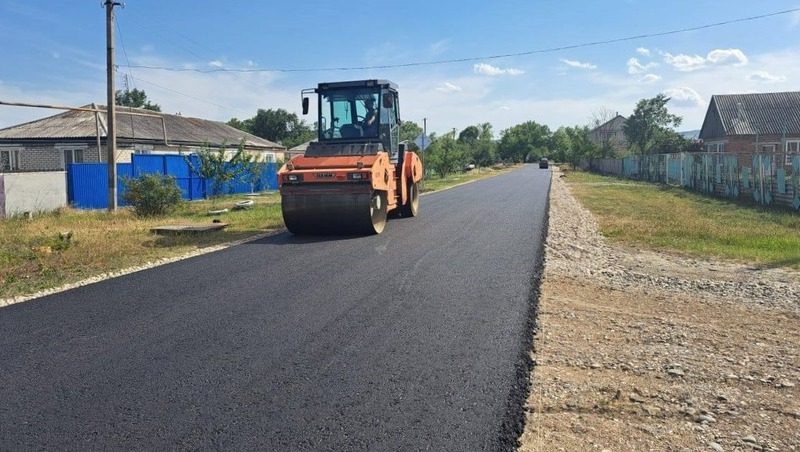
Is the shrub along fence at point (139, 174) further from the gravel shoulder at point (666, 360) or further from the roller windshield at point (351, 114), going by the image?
the gravel shoulder at point (666, 360)

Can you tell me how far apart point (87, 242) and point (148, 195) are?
19.9 feet

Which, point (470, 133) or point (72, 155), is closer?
point (72, 155)

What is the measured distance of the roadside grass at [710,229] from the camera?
1024 cm

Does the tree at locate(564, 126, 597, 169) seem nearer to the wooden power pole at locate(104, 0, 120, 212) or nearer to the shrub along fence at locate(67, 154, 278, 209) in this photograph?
the shrub along fence at locate(67, 154, 278, 209)

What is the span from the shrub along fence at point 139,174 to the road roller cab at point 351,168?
773 centimetres

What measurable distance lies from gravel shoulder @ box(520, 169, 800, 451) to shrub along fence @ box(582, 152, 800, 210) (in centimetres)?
1056

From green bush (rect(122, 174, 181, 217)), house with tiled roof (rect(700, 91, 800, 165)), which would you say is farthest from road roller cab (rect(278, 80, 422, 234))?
house with tiled roof (rect(700, 91, 800, 165))

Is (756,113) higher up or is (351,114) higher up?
(756,113)

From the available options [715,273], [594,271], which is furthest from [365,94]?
→ [715,273]

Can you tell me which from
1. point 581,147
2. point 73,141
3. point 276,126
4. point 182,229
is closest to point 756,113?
point 581,147

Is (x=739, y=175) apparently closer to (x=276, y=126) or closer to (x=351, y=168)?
(x=351, y=168)

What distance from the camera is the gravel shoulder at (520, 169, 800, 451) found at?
367cm

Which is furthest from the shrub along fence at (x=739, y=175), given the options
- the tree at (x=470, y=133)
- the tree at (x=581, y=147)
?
the tree at (x=470, y=133)

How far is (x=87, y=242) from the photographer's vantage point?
11.6 meters
